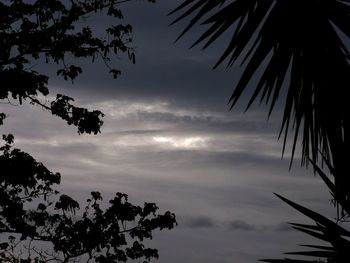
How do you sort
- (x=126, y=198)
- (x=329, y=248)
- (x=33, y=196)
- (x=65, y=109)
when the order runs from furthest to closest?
(x=126, y=198)
(x=33, y=196)
(x=65, y=109)
(x=329, y=248)

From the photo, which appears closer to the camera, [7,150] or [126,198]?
[7,150]

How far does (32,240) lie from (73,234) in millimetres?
1003

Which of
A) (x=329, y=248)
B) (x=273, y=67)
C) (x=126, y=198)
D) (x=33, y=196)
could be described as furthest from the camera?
(x=126, y=198)

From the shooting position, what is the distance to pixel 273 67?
3.88 metres

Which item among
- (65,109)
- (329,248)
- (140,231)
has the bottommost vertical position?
(329,248)

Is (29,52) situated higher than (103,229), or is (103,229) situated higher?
(29,52)

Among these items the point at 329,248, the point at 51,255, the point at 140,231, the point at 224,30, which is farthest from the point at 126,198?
the point at 329,248

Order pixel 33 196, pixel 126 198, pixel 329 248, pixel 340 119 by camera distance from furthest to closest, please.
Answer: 1. pixel 126 198
2. pixel 33 196
3. pixel 340 119
4. pixel 329 248

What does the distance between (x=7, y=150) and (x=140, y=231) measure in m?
4.10

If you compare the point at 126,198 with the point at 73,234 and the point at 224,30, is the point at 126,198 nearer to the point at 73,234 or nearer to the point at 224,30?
the point at 73,234

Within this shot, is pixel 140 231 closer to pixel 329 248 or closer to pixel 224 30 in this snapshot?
pixel 224 30

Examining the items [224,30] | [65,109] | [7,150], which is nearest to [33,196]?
[7,150]

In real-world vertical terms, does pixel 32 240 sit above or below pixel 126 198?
below

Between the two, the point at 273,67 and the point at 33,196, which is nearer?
the point at 273,67
